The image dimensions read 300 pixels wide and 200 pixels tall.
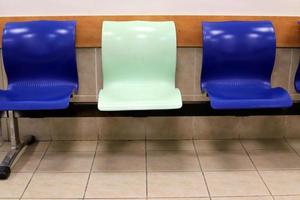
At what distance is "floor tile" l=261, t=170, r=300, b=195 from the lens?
6.68 ft

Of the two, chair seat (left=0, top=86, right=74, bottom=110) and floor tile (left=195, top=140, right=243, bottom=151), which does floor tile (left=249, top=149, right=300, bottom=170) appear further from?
chair seat (left=0, top=86, right=74, bottom=110)

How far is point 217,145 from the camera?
2633 mm

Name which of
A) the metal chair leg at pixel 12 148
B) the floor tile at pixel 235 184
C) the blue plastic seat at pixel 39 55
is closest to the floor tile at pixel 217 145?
the floor tile at pixel 235 184

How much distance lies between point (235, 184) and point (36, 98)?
48.6 inches

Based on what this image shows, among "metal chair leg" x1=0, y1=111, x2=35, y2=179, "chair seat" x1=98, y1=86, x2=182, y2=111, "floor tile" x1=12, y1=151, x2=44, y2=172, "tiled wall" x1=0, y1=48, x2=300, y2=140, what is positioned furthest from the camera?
"tiled wall" x1=0, y1=48, x2=300, y2=140

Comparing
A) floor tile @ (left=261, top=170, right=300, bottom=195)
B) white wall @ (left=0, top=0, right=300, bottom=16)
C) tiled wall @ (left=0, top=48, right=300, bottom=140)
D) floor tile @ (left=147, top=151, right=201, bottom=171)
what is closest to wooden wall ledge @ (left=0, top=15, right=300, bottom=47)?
white wall @ (left=0, top=0, right=300, bottom=16)

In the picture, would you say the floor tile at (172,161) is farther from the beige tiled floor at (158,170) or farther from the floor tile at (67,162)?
the floor tile at (67,162)

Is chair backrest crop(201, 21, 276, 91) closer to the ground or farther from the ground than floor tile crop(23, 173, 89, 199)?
farther from the ground

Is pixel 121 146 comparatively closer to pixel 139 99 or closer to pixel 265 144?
pixel 139 99

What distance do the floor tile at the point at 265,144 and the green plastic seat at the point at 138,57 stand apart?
0.74 meters

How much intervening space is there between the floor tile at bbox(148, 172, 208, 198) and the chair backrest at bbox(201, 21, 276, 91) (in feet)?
1.81

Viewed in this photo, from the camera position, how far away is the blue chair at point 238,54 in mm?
2330

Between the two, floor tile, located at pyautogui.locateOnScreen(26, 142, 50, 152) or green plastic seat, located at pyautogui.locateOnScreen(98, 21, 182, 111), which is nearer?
green plastic seat, located at pyautogui.locateOnScreen(98, 21, 182, 111)

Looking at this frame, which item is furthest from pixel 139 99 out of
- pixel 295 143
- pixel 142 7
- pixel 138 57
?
pixel 295 143
